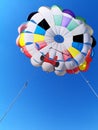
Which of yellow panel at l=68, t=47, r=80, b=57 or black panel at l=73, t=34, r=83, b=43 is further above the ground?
black panel at l=73, t=34, r=83, b=43

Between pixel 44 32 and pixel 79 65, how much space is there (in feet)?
8.87

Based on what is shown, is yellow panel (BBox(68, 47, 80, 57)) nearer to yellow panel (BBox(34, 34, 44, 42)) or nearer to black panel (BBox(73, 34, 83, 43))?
black panel (BBox(73, 34, 83, 43))

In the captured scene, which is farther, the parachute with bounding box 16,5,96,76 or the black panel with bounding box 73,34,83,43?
the black panel with bounding box 73,34,83,43

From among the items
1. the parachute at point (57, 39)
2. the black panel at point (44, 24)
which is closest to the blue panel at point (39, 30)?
the parachute at point (57, 39)

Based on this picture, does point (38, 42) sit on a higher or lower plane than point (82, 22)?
lower

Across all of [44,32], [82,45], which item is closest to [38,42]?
[44,32]

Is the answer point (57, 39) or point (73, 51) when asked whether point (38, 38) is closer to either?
point (57, 39)

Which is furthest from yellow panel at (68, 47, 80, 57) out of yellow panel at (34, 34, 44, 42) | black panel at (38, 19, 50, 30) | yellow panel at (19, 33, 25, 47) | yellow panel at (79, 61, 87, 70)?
yellow panel at (19, 33, 25, 47)

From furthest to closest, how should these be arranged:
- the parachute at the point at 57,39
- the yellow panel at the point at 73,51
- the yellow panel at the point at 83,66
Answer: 1. the yellow panel at the point at 83,66
2. the yellow panel at the point at 73,51
3. the parachute at the point at 57,39

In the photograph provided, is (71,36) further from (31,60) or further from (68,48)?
(31,60)

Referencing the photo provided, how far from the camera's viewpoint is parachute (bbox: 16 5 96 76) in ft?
88.8

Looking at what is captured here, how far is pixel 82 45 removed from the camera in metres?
27.2

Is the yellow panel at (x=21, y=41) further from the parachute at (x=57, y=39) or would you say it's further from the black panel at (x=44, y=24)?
the black panel at (x=44, y=24)

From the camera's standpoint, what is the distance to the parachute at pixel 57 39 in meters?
27.1
